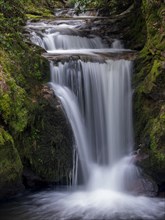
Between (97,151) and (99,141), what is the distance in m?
0.30

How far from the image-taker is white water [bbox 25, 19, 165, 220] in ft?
22.0

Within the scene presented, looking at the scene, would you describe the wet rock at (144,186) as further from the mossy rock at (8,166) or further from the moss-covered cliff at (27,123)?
the mossy rock at (8,166)

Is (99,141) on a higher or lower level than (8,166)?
higher

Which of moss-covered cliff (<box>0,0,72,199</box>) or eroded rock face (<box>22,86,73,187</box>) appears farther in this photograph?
eroded rock face (<box>22,86,73,187</box>)

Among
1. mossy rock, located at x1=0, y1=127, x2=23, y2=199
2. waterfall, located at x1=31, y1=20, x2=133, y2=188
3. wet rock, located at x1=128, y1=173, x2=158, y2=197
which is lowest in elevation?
wet rock, located at x1=128, y1=173, x2=158, y2=197

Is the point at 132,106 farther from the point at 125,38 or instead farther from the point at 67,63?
the point at 125,38

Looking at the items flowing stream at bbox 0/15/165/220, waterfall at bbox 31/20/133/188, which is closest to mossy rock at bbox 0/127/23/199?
flowing stream at bbox 0/15/165/220

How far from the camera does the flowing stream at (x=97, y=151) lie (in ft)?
21.3

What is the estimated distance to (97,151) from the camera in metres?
8.52

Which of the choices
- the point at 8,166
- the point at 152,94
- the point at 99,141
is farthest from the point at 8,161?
Answer: the point at 152,94

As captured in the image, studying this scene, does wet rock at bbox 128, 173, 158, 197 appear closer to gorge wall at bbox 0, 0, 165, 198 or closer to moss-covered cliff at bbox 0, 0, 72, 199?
gorge wall at bbox 0, 0, 165, 198

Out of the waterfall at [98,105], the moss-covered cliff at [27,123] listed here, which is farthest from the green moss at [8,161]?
the waterfall at [98,105]

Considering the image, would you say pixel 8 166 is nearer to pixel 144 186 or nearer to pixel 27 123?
pixel 27 123

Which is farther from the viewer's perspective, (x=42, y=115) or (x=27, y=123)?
(x=42, y=115)
